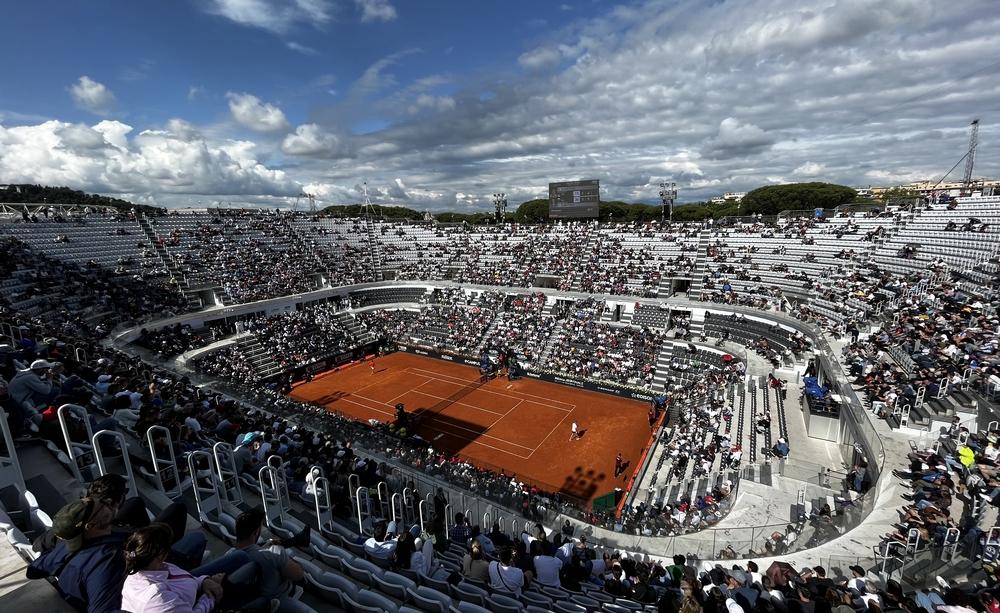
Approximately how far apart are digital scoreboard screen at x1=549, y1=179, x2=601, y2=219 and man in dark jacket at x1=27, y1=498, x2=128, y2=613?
54584 mm

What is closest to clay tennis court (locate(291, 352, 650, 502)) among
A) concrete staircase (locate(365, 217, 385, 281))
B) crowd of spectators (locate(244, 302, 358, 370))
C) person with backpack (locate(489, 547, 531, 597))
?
crowd of spectators (locate(244, 302, 358, 370))

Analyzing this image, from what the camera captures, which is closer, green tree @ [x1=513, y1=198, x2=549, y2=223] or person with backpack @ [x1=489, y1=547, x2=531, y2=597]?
person with backpack @ [x1=489, y1=547, x2=531, y2=597]

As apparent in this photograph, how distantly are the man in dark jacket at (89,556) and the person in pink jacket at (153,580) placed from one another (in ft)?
0.92

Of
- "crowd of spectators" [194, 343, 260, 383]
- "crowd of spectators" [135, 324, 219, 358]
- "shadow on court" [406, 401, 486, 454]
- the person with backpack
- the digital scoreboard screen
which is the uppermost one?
the digital scoreboard screen

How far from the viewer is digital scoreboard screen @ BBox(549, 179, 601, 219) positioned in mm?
55094

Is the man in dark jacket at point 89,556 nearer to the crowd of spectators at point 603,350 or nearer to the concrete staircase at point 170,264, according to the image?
the crowd of spectators at point 603,350

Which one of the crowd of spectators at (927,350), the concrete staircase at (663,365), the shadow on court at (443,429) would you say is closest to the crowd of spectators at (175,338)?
the shadow on court at (443,429)

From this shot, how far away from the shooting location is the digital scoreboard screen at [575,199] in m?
55.1

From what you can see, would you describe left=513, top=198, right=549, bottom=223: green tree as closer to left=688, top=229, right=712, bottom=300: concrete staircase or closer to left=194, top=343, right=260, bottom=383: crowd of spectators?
left=688, top=229, right=712, bottom=300: concrete staircase

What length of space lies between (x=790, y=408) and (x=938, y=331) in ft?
23.5

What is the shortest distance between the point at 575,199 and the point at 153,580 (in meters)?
56.5

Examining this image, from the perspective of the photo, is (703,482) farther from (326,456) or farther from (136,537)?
(136,537)

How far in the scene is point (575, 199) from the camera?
56.2 metres

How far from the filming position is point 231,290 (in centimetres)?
4331
